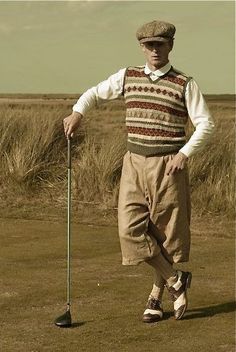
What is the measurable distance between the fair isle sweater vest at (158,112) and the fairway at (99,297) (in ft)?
3.32

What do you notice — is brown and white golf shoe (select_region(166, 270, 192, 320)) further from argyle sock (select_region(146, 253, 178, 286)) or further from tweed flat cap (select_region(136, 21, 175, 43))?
tweed flat cap (select_region(136, 21, 175, 43))

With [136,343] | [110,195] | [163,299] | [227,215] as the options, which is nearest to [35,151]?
[110,195]

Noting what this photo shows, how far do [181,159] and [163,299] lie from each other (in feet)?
3.71

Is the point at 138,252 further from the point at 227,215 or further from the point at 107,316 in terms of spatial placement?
the point at 227,215

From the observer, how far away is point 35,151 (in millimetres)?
10359

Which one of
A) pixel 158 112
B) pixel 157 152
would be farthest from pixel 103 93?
pixel 157 152

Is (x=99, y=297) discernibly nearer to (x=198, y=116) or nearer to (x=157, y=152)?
(x=157, y=152)

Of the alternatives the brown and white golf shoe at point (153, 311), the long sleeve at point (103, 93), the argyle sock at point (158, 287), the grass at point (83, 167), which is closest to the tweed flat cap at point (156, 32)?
the long sleeve at point (103, 93)

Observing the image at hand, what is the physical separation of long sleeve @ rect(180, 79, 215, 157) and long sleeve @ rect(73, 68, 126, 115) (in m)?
0.45

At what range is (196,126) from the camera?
4.52 metres

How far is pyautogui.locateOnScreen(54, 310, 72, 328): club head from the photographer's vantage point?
4387 millimetres

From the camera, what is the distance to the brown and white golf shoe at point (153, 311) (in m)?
4.56

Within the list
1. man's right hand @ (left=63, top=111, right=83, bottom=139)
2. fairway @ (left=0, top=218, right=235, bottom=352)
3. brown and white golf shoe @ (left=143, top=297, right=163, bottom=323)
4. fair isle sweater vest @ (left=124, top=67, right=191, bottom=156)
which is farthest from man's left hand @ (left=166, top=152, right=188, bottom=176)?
fairway @ (left=0, top=218, right=235, bottom=352)

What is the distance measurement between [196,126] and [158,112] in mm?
239
